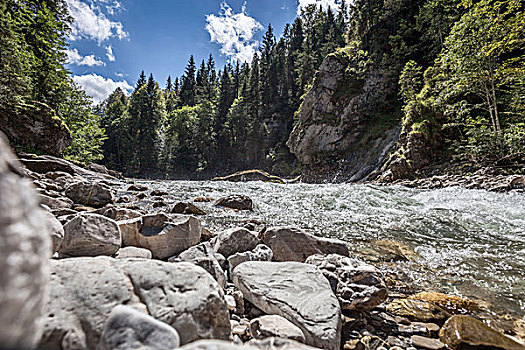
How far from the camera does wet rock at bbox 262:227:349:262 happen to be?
→ 3.85 m

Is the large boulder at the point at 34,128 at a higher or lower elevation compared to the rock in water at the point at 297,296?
higher

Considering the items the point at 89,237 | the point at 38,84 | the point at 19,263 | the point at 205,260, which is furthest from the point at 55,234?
the point at 38,84

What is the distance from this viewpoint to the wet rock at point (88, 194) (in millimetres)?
7434

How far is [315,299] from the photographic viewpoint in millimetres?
2254

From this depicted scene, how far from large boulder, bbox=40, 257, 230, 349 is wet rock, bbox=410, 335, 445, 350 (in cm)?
190

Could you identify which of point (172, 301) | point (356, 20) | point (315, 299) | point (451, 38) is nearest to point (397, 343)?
point (315, 299)

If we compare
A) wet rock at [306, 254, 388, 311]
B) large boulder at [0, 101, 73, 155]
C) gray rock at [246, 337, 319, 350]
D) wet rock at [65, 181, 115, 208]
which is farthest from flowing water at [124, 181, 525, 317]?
large boulder at [0, 101, 73, 155]

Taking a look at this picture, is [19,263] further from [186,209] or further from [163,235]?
[186,209]

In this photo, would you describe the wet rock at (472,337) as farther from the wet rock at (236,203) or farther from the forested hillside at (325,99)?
the forested hillside at (325,99)

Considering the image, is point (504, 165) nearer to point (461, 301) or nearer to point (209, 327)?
point (461, 301)

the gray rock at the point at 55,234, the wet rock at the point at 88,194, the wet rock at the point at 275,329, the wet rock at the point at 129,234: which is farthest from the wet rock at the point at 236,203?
the wet rock at the point at 275,329

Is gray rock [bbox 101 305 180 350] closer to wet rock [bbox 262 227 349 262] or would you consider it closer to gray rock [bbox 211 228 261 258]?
gray rock [bbox 211 228 261 258]

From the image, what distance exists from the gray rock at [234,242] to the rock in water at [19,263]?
125 inches

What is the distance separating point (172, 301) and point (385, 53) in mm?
33238
